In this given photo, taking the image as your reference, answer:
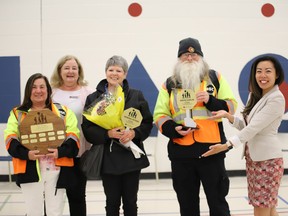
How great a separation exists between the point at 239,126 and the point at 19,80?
13.6ft

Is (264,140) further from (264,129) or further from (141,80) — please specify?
(141,80)

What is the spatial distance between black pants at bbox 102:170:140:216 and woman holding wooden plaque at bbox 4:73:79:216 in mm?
292

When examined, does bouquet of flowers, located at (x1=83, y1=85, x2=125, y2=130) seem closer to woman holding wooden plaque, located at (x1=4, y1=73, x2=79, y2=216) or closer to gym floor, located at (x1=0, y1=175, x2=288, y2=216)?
woman holding wooden plaque, located at (x1=4, y1=73, x2=79, y2=216)

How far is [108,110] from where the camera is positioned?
9.80 ft

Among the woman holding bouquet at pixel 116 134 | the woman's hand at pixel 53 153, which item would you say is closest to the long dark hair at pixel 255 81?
the woman holding bouquet at pixel 116 134

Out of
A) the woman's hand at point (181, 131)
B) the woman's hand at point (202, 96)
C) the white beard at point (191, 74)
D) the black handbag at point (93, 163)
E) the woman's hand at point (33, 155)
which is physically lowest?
the black handbag at point (93, 163)

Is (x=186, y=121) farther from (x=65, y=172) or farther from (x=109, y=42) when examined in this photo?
(x=109, y=42)

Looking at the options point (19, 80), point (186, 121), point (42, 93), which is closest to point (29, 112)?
point (42, 93)

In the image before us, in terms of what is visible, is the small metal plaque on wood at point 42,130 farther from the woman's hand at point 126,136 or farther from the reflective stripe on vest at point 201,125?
the reflective stripe on vest at point 201,125

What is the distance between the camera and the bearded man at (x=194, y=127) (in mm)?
2973

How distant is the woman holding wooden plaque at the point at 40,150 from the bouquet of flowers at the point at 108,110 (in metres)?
0.21

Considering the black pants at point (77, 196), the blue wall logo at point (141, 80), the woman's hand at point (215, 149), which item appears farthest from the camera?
the blue wall logo at point (141, 80)

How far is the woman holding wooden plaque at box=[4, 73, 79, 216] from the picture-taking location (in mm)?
2920

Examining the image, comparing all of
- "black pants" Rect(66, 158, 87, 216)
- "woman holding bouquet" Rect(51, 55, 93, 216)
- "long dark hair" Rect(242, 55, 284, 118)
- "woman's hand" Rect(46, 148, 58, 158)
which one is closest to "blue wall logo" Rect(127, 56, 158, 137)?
"woman holding bouquet" Rect(51, 55, 93, 216)
